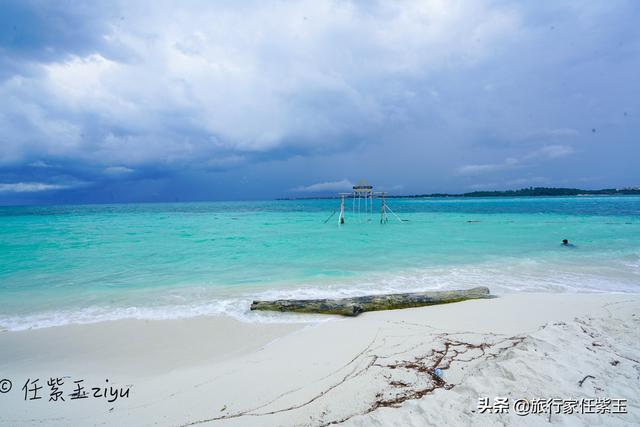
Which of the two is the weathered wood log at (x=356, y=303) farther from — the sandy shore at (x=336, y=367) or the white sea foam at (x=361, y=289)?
the sandy shore at (x=336, y=367)

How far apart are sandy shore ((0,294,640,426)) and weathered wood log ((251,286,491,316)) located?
336 millimetres

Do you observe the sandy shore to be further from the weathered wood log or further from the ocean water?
the ocean water

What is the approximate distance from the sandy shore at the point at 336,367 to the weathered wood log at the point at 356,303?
13.2 inches

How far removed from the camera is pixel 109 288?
31.9 feet

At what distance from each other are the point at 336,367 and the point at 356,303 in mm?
2547

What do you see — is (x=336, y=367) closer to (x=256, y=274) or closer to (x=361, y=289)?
(x=361, y=289)

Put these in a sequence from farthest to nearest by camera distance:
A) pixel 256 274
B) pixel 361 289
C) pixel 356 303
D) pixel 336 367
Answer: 1. pixel 256 274
2. pixel 361 289
3. pixel 356 303
4. pixel 336 367

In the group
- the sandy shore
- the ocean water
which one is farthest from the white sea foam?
the sandy shore

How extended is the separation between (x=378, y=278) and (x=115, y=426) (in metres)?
8.50

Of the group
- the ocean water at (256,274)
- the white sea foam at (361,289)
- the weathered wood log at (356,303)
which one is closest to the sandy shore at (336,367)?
the weathered wood log at (356,303)

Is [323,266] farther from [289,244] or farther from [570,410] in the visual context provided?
[570,410]

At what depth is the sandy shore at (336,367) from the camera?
3.33 meters

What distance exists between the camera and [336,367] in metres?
4.36

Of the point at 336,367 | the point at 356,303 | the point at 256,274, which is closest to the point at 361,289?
the point at 356,303
